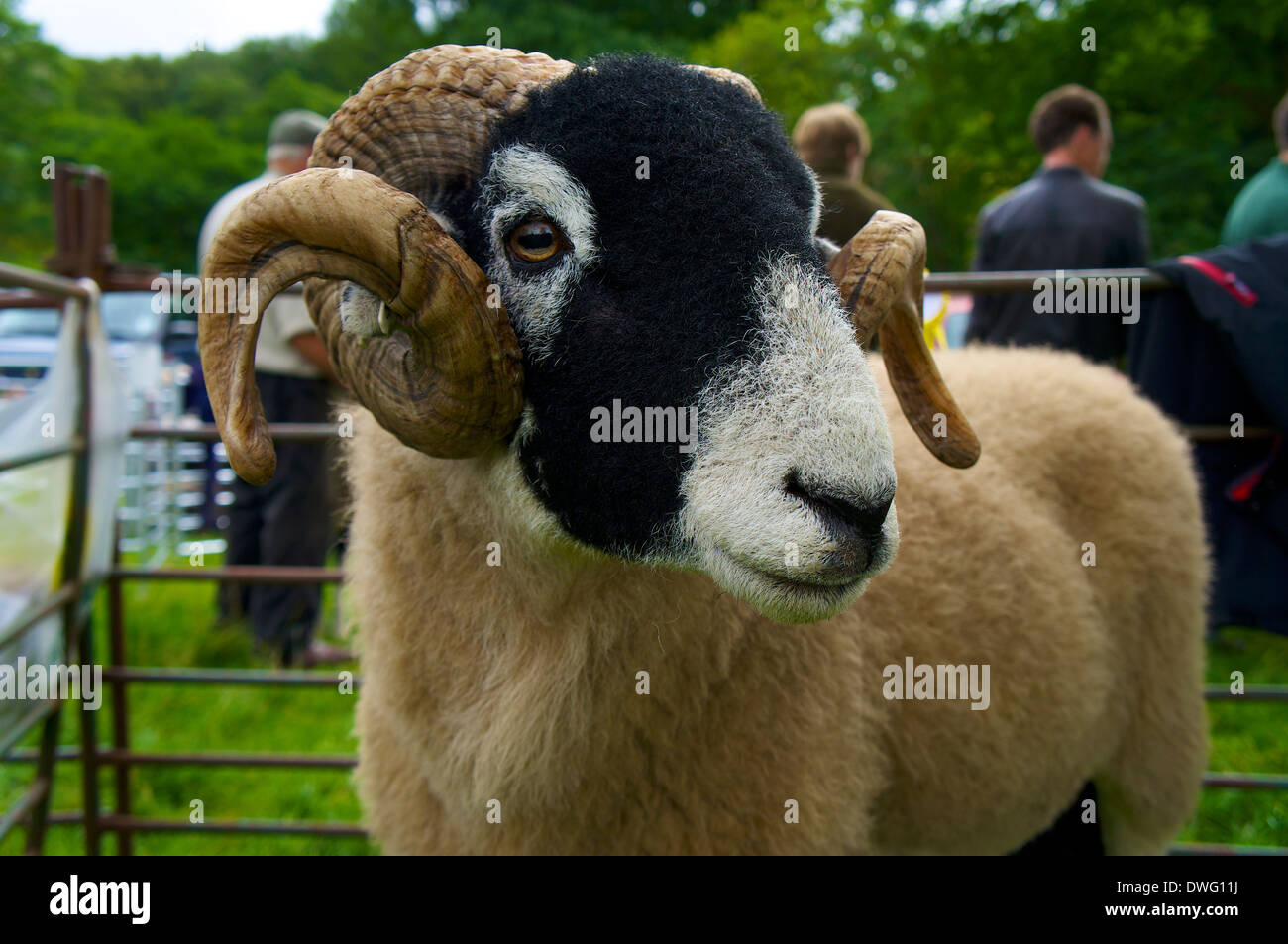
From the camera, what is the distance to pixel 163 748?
4547 mm

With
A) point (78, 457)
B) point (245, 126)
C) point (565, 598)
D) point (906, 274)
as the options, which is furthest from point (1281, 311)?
point (245, 126)

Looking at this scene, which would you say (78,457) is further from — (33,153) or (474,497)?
(33,153)

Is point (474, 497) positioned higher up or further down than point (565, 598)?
higher up

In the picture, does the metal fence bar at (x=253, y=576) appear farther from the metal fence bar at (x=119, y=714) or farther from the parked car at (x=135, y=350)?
the parked car at (x=135, y=350)

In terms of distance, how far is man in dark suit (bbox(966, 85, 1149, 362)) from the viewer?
4582mm

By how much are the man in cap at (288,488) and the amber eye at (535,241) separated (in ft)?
9.51

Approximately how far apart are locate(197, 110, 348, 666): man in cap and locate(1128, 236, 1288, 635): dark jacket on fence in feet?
11.3

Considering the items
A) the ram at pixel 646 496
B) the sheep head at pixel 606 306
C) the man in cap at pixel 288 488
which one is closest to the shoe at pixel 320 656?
the man in cap at pixel 288 488

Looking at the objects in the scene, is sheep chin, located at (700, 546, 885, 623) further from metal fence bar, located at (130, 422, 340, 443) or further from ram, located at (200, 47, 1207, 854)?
metal fence bar, located at (130, 422, 340, 443)

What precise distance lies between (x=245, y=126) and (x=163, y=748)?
44.1 m

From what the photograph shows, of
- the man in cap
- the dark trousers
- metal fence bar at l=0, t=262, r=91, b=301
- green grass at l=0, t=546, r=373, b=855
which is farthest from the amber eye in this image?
the dark trousers

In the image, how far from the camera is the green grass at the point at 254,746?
3.81 meters
